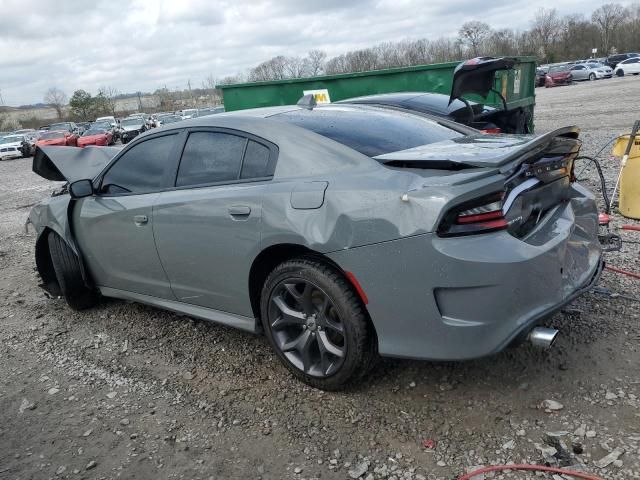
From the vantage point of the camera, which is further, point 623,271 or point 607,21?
point 607,21

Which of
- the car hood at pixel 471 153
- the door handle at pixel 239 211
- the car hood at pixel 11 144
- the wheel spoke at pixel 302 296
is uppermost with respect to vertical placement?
the car hood at pixel 11 144

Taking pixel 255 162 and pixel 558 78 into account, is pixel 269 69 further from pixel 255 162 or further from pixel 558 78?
pixel 255 162

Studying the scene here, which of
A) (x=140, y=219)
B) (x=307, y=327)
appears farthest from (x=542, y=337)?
(x=140, y=219)

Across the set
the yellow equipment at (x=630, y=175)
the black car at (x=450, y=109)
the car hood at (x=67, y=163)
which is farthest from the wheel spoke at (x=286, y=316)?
the yellow equipment at (x=630, y=175)

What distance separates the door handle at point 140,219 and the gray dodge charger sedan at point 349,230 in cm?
2

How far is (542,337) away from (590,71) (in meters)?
50.0

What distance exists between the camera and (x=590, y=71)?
4581 centimetres

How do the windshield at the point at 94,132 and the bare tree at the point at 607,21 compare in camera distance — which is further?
the bare tree at the point at 607,21

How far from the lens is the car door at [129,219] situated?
384 centimetres

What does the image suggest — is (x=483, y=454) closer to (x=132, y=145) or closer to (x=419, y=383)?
(x=419, y=383)

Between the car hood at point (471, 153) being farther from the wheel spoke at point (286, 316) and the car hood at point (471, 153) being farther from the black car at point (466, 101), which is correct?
the black car at point (466, 101)

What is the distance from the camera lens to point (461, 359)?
2.64 metres

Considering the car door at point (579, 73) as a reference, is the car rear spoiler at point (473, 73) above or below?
above

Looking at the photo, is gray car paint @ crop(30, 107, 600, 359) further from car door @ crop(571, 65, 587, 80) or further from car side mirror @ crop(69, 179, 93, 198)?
car door @ crop(571, 65, 587, 80)
